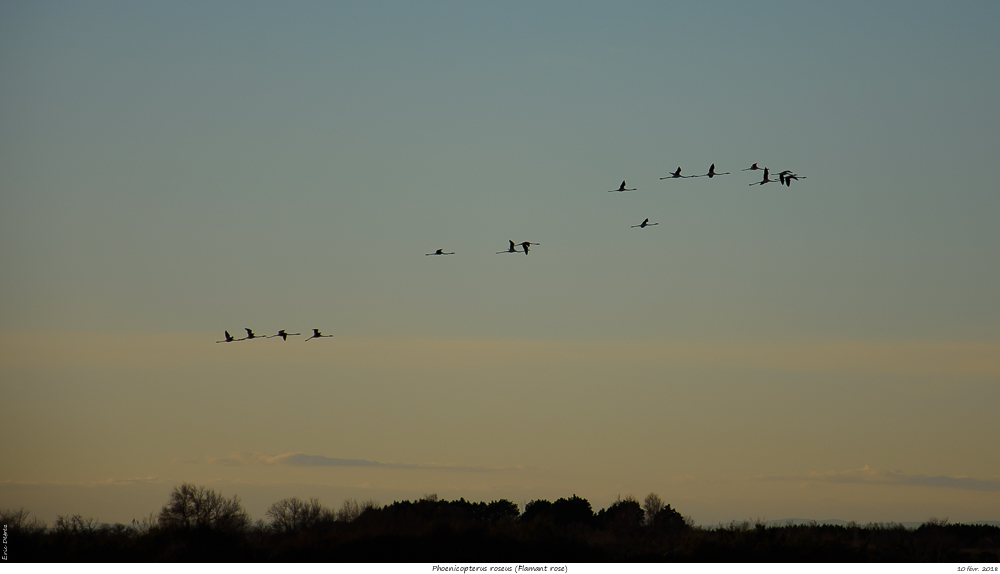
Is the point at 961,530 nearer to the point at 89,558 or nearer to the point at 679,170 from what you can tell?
the point at 679,170

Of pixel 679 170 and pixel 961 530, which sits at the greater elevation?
pixel 679 170

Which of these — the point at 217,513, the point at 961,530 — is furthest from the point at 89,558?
the point at 961,530

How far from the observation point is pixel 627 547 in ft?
254

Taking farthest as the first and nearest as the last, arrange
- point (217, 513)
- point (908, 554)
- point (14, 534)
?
1. point (217, 513)
2. point (908, 554)
3. point (14, 534)

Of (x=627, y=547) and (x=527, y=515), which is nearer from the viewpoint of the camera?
(x=627, y=547)

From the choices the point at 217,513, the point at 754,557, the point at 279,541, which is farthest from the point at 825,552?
the point at 217,513

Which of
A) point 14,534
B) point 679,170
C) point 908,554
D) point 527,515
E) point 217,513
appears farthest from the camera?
point 527,515

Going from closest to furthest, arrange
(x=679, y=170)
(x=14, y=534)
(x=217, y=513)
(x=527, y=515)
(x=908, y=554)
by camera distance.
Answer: (x=679, y=170), (x=14, y=534), (x=908, y=554), (x=217, y=513), (x=527, y=515)

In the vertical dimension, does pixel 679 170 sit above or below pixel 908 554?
above

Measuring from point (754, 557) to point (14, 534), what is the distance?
4045 centimetres

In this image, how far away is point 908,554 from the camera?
74.1 metres

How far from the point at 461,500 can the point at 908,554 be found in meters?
41.7

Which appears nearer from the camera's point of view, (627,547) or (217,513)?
(627,547)

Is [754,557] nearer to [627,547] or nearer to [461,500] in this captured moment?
[627,547]
